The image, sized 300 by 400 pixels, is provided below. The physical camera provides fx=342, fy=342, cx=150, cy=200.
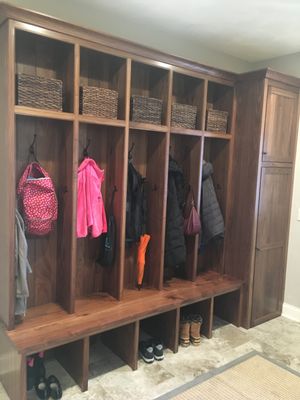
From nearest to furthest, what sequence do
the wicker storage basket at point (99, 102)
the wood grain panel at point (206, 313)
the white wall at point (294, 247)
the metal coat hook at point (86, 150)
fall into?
1. the wicker storage basket at point (99, 102)
2. the metal coat hook at point (86, 150)
3. the wood grain panel at point (206, 313)
4. the white wall at point (294, 247)

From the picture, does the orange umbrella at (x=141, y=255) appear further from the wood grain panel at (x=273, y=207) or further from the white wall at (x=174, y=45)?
the white wall at (x=174, y=45)

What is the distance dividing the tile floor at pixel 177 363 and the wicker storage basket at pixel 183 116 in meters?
1.83

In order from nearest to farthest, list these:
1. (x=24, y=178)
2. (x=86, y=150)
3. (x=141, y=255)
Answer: (x=24, y=178) → (x=86, y=150) → (x=141, y=255)

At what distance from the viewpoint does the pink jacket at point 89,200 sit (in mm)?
2408

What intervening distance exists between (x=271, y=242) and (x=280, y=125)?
108 cm

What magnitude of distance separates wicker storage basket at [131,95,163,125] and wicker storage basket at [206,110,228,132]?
542 millimetres

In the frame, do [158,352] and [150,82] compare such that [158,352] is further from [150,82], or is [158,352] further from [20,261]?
[150,82]

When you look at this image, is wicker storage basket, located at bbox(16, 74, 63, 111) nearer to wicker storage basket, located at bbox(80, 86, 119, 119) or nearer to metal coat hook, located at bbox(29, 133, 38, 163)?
wicker storage basket, located at bbox(80, 86, 119, 119)

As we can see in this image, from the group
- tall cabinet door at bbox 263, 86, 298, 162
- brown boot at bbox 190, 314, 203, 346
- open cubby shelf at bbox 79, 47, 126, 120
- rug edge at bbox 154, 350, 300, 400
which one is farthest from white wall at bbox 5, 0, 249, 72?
rug edge at bbox 154, 350, 300, 400

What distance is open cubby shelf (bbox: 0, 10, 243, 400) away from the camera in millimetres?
2102

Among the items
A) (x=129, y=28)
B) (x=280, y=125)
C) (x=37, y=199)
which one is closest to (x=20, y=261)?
(x=37, y=199)

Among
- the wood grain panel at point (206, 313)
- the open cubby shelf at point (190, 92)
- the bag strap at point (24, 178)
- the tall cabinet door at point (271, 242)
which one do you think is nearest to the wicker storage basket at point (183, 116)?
the open cubby shelf at point (190, 92)

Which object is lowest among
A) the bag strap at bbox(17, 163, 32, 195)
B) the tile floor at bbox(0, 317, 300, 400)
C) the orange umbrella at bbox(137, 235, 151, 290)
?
the tile floor at bbox(0, 317, 300, 400)

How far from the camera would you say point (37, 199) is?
2209 millimetres
